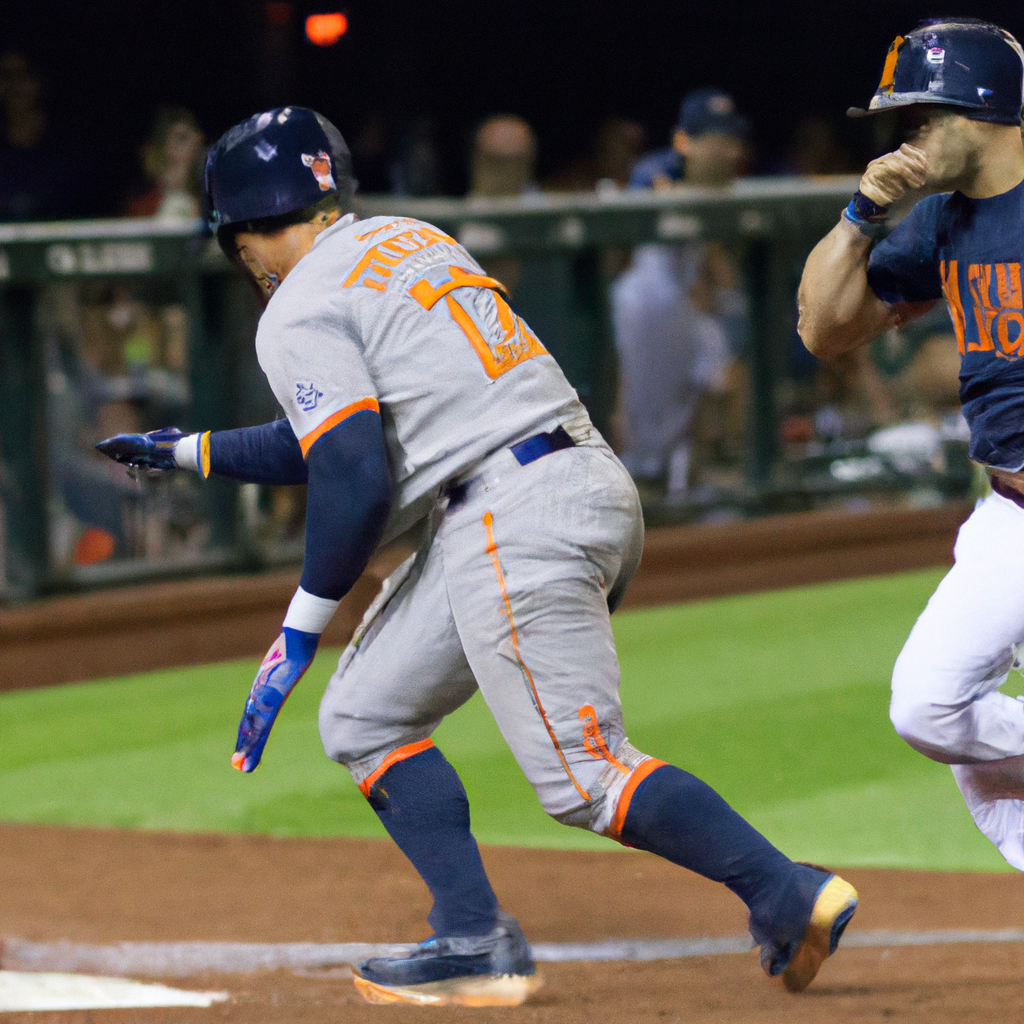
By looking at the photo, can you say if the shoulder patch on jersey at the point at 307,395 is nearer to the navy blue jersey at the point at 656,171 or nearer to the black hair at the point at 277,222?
the black hair at the point at 277,222

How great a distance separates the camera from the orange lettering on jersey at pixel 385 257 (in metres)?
3.00

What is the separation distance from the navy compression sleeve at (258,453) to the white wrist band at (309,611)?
386 millimetres

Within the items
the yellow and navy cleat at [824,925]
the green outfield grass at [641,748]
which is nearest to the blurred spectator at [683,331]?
the green outfield grass at [641,748]

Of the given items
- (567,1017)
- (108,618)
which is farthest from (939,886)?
(108,618)

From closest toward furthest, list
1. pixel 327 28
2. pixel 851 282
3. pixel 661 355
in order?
pixel 851 282
pixel 661 355
pixel 327 28

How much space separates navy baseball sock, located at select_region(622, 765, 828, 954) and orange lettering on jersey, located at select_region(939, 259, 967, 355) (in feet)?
3.22

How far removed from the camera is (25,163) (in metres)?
8.35

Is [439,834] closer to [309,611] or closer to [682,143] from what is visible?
[309,611]

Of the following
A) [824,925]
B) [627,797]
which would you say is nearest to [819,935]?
[824,925]

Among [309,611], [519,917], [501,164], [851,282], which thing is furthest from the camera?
[501,164]

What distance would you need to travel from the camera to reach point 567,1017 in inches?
118

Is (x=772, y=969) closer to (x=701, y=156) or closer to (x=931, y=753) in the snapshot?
(x=931, y=753)

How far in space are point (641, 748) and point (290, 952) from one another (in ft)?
6.14

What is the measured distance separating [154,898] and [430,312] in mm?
1797
